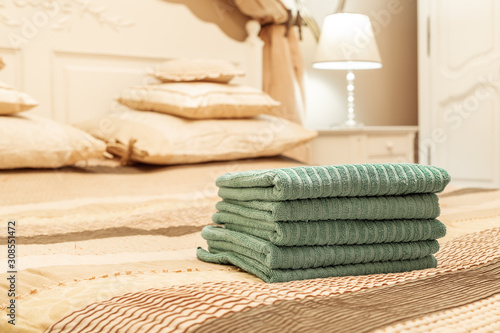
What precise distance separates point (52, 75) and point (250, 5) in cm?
93

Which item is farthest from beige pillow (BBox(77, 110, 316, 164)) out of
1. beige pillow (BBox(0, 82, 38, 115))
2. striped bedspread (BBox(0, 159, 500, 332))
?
striped bedspread (BBox(0, 159, 500, 332))

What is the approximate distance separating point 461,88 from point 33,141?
2319 millimetres

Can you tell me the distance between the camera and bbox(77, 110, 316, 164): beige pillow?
5.97 feet

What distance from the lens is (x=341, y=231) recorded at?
29.1 inches

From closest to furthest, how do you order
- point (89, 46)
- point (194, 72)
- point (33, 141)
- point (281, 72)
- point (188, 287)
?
point (188, 287)
point (33, 141)
point (194, 72)
point (89, 46)
point (281, 72)

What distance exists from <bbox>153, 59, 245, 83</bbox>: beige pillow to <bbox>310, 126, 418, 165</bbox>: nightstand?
2.53 ft

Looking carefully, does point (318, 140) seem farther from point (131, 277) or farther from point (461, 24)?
point (131, 277)

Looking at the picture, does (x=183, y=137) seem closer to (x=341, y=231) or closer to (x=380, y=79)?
(x=341, y=231)

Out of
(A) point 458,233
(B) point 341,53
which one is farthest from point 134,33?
(A) point 458,233

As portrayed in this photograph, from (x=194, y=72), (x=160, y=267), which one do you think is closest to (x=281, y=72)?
(x=194, y=72)

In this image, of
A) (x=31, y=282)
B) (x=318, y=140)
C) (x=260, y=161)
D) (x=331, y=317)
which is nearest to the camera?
(x=331, y=317)

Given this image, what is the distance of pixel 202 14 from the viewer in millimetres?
2555

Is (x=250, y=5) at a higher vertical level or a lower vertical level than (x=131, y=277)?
higher

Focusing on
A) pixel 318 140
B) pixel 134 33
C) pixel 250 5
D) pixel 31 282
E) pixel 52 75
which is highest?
pixel 250 5
